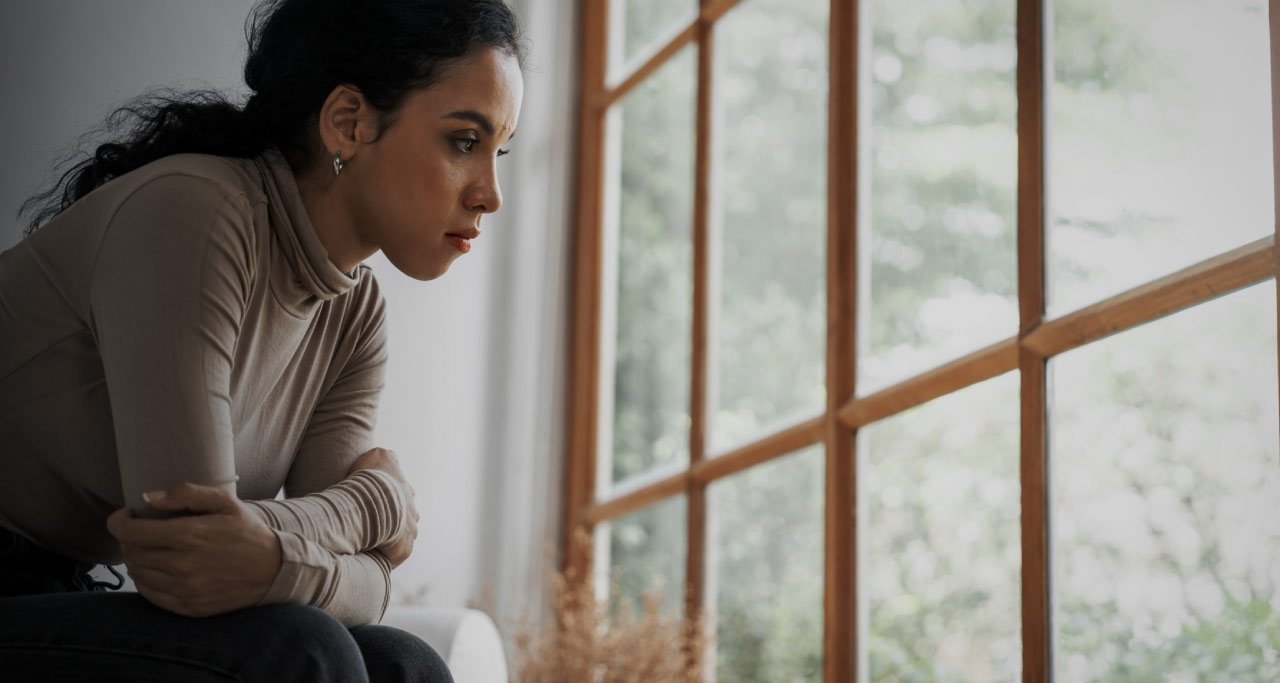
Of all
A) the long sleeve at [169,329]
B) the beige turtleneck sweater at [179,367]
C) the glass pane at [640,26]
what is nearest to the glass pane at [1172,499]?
the beige turtleneck sweater at [179,367]

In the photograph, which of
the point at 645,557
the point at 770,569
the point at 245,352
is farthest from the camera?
the point at 645,557

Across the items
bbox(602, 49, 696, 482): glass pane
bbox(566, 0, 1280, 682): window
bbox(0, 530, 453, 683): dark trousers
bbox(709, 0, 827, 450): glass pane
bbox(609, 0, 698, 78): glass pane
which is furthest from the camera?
bbox(609, 0, 698, 78): glass pane

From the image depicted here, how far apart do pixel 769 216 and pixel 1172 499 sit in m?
1.49

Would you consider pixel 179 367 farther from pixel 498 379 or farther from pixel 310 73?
pixel 498 379

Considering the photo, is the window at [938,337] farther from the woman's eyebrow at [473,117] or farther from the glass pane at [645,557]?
the woman's eyebrow at [473,117]

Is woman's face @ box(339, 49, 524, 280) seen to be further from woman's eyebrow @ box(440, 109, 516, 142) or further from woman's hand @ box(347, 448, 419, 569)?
woman's hand @ box(347, 448, 419, 569)

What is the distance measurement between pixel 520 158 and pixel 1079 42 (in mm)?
2110

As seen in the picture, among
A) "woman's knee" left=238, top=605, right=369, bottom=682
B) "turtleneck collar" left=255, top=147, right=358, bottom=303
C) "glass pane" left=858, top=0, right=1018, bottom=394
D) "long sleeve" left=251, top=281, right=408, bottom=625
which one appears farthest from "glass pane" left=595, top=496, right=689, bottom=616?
"woman's knee" left=238, top=605, right=369, bottom=682

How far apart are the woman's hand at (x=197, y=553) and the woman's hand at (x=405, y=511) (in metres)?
0.31

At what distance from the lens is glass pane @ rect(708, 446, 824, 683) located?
295cm

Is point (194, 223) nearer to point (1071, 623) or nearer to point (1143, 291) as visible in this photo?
point (1143, 291)

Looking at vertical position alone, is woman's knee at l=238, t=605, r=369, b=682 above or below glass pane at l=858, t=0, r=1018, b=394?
below

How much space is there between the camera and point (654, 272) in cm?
379

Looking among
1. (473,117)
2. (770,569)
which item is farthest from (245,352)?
(770,569)
